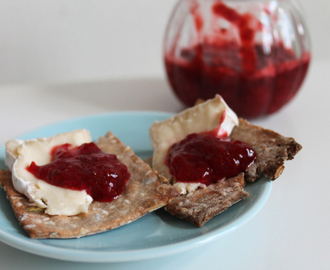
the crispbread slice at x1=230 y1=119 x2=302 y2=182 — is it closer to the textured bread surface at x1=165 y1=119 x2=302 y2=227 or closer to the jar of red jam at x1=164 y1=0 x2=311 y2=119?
the textured bread surface at x1=165 y1=119 x2=302 y2=227

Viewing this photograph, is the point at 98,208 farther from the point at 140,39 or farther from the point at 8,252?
the point at 140,39

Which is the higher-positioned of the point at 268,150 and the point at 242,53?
the point at 242,53

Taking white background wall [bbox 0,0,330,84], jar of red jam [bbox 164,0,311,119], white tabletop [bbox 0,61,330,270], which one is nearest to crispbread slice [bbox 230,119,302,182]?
white tabletop [bbox 0,61,330,270]

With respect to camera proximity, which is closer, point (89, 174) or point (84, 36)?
point (89, 174)

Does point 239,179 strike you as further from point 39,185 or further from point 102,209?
point 39,185

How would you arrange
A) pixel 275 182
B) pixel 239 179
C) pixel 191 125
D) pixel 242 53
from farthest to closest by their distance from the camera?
pixel 242 53
pixel 275 182
pixel 191 125
pixel 239 179

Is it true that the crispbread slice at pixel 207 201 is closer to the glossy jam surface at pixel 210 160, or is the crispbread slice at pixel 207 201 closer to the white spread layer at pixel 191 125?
the glossy jam surface at pixel 210 160

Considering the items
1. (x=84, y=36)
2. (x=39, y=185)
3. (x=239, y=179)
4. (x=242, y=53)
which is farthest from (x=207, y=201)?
(x=84, y=36)

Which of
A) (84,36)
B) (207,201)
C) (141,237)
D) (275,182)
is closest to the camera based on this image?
(141,237)
